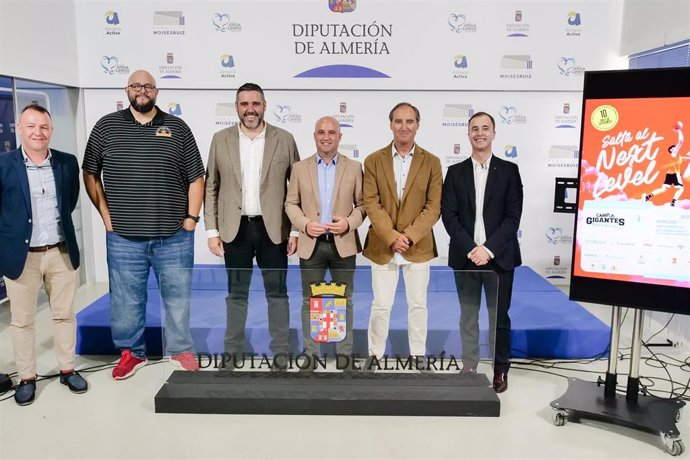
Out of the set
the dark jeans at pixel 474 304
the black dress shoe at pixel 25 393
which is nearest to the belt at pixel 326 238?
the dark jeans at pixel 474 304

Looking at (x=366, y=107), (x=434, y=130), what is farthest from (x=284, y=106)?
(x=434, y=130)

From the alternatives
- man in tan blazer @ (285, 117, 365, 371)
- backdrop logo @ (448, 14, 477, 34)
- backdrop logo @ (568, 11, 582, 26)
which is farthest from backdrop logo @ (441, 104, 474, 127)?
man in tan blazer @ (285, 117, 365, 371)

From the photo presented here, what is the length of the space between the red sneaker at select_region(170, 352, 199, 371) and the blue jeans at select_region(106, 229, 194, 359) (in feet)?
1.08

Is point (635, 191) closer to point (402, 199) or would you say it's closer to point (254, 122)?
point (402, 199)

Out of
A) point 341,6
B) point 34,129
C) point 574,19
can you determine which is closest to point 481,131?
point 34,129

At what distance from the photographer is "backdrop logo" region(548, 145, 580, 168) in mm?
5641

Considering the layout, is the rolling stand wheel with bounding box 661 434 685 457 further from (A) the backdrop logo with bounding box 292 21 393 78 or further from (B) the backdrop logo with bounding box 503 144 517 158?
(A) the backdrop logo with bounding box 292 21 393 78

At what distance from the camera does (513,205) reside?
3178 millimetres

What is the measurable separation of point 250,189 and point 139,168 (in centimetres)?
63

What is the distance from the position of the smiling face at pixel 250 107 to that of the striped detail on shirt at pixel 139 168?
38 centimetres

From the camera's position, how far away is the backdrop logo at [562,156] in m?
5.64

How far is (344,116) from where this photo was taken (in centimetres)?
559

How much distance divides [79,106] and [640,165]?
4979 millimetres

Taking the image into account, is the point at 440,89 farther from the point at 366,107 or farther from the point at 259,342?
the point at 259,342
